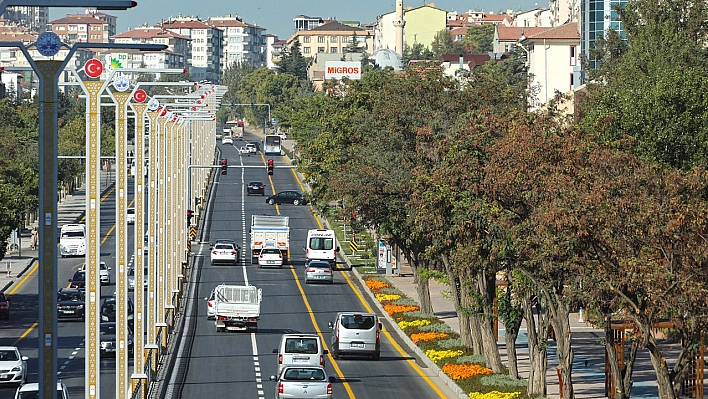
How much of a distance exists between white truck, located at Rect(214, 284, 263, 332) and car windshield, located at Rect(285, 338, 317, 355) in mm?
12742

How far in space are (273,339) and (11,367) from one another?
1359 cm

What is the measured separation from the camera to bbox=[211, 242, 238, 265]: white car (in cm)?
7700

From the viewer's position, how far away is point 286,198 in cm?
11000

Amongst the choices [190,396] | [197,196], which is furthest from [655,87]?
[197,196]

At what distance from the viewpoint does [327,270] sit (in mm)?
70062

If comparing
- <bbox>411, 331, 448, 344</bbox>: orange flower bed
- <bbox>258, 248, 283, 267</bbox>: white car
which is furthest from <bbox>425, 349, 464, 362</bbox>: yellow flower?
<bbox>258, 248, 283, 267</bbox>: white car

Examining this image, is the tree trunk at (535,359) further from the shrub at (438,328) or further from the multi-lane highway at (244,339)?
the shrub at (438,328)

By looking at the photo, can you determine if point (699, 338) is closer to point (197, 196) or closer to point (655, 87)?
point (655, 87)

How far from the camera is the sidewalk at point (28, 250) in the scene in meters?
73.7

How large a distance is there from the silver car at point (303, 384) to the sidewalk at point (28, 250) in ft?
107

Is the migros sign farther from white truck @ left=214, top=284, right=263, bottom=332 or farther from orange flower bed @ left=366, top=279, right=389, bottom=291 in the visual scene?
white truck @ left=214, top=284, right=263, bottom=332

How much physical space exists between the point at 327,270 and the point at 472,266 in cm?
3827

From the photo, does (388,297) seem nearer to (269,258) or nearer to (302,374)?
(269,258)

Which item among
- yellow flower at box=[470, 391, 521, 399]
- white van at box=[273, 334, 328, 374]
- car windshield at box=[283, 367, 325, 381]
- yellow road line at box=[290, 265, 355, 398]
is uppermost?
car windshield at box=[283, 367, 325, 381]
